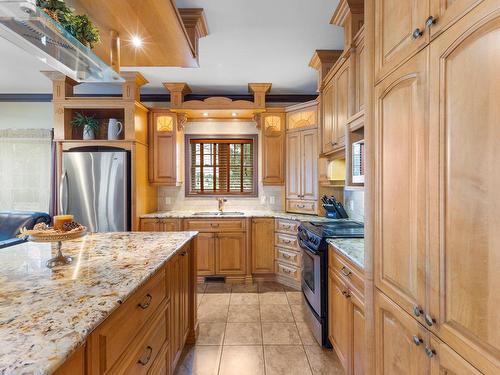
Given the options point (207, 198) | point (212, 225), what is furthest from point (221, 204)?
point (212, 225)

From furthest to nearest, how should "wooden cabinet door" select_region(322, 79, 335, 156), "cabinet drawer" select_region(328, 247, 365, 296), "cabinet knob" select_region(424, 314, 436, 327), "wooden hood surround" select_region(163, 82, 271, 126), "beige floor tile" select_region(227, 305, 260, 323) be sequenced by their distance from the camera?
"wooden hood surround" select_region(163, 82, 271, 126) < "wooden cabinet door" select_region(322, 79, 335, 156) < "beige floor tile" select_region(227, 305, 260, 323) < "cabinet drawer" select_region(328, 247, 365, 296) < "cabinet knob" select_region(424, 314, 436, 327)

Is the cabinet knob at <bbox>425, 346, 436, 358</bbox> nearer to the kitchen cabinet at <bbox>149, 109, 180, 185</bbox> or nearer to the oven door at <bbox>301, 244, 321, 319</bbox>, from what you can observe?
the oven door at <bbox>301, 244, 321, 319</bbox>

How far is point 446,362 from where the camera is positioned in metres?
0.81

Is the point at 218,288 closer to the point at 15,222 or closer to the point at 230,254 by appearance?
the point at 230,254

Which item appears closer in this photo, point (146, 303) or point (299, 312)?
point (146, 303)

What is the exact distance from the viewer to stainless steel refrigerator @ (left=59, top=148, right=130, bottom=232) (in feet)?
11.2

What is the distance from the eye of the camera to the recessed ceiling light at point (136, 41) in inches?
82.1

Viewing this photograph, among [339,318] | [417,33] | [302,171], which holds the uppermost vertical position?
[417,33]

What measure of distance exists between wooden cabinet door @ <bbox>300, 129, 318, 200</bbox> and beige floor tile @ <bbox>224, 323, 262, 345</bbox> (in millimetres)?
1783

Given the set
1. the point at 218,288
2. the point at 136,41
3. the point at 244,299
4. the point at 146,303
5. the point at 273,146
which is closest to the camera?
the point at 146,303

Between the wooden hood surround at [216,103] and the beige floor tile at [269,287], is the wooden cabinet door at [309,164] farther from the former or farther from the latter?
the beige floor tile at [269,287]

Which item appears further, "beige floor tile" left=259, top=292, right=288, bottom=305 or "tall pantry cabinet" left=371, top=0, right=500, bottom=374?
"beige floor tile" left=259, top=292, right=288, bottom=305

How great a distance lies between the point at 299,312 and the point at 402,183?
7.31 ft

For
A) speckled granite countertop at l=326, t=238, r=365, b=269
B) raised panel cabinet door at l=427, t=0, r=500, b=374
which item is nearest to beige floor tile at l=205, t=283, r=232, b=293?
speckled granite countertop at l=326, t=238, r=365, b=269
